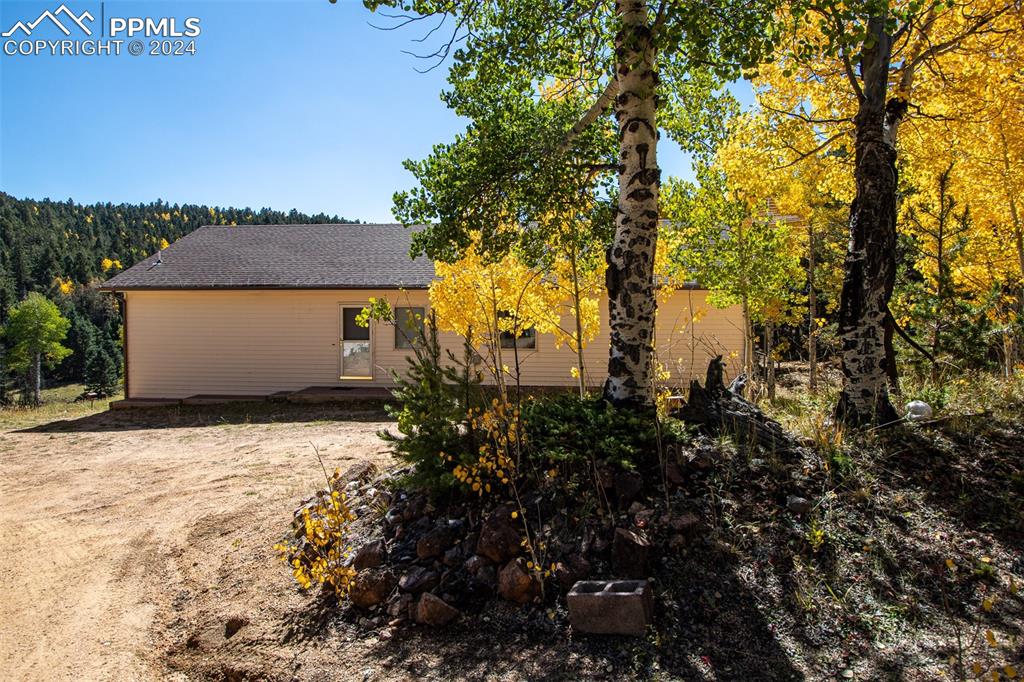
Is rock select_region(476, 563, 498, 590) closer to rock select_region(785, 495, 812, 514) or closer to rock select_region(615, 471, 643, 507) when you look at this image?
rock select_region(615, 471, 643, 507)

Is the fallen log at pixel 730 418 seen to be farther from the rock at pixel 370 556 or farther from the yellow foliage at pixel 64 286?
the yellow foliage at pixel 64 286

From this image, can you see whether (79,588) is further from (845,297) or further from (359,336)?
(359,336)

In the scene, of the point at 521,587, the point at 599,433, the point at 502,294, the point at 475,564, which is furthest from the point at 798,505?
the point at 502,294

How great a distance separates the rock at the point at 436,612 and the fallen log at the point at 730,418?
2576 mm

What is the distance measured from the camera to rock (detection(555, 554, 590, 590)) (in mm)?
3973

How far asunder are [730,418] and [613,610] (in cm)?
233

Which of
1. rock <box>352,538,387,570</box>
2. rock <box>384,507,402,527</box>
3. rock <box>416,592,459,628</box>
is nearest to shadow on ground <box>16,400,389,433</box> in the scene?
rock <box>384,507,402,527</box>

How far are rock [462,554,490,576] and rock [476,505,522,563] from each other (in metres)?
0.03

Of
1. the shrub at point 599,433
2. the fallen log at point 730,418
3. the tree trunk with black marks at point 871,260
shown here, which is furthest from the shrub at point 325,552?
the tree trunk with black marks at point 871,260

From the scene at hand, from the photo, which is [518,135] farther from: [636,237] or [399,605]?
[399,605]

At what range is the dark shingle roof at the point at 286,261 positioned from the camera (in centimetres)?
1559

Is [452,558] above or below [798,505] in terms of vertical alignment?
below

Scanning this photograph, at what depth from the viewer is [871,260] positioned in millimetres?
5789

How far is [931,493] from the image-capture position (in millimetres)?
4617
